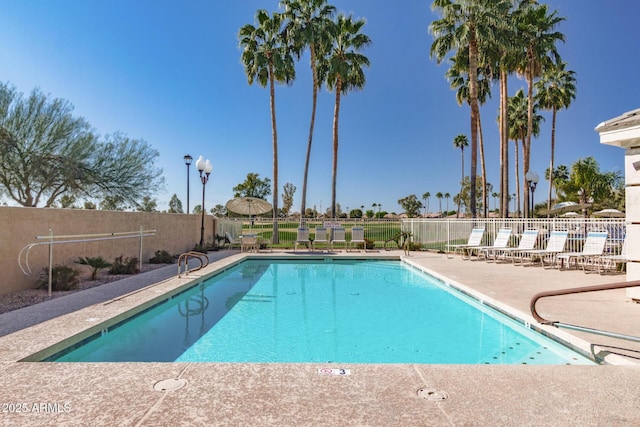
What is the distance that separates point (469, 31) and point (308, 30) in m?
7.82

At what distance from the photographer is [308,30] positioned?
18.1 meters

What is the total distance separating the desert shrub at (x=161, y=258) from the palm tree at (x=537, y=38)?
1812 cm

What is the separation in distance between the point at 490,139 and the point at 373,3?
14.1m

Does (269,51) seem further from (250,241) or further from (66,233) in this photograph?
(66,233)

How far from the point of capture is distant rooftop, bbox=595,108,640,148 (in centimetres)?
541

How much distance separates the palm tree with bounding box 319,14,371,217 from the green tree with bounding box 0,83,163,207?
33.3 feet

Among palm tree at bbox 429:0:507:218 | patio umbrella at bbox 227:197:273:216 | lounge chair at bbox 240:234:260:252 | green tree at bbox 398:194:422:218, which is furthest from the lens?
green tree at bbox 398:194:422:218

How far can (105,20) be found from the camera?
12.2 meters

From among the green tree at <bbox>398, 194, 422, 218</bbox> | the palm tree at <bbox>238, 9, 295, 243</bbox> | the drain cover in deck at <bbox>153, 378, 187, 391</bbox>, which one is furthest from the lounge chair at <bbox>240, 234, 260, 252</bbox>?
the green tree at <bbox>398, 194, 422, 218</bbox>

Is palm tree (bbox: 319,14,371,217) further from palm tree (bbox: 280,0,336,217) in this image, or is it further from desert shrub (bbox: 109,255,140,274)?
desert shrub (bbox: 109,255,140,274)

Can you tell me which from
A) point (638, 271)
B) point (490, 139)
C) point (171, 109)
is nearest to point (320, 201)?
point (490, 139)

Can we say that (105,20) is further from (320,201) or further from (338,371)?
(320,201)

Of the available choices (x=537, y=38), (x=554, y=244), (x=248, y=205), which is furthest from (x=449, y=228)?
(x=537, y=38)

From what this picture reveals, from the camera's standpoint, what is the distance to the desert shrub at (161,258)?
36.1 feet
